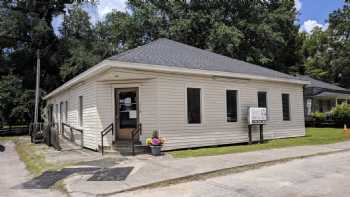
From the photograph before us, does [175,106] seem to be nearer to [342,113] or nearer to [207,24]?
[342,113]

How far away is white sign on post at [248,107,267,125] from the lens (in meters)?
14.1

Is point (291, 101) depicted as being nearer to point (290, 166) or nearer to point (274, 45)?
point (290, 166)

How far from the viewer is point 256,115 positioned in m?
14.2

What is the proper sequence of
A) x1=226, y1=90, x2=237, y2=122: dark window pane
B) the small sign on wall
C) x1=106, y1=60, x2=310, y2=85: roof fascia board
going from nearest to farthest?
x1=106, y1=60, x2=310, y2=85: roof fascia board, the small sign on wall, x1=226, y1=90, x2=237, y2=122: dark window pane

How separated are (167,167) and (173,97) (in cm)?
399

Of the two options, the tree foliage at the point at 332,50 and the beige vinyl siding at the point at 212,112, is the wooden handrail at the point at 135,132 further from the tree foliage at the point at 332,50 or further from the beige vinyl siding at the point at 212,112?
the tree foliage at the point at 332,50

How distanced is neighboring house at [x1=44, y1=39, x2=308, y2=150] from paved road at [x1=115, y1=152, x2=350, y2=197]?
4.44m

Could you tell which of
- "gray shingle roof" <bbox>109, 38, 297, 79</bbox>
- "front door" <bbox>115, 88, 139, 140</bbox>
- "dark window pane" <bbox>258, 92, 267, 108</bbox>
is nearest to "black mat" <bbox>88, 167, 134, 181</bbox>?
"front door" <bbox>115, 88, 139, 140</bbox>

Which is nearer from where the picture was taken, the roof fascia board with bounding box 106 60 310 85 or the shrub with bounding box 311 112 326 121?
the roof fascia board with bounding box 106 60 310 85

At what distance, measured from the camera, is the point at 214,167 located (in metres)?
8.63

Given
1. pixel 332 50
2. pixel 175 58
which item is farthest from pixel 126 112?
pixel 332 50

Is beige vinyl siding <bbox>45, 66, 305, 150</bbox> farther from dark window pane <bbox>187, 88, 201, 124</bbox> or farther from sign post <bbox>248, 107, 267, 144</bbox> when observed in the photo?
sign post <bbox>248, 107, 267, 144</bbox>

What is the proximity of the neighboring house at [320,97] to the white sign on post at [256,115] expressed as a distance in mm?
16624

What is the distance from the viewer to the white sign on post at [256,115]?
14.1m
